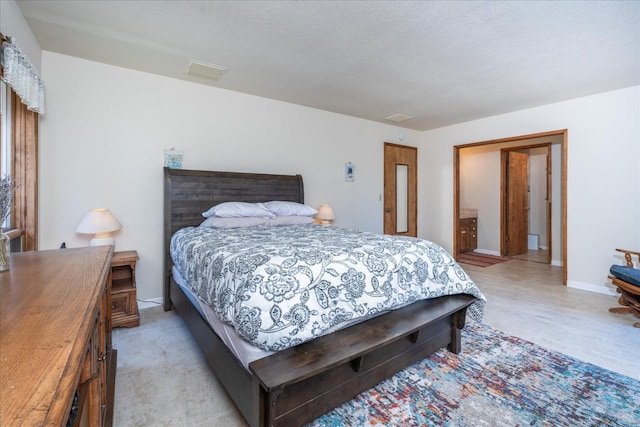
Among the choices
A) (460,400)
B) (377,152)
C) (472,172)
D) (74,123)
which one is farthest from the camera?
(472,172)

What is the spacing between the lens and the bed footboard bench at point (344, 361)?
1318 millimetres

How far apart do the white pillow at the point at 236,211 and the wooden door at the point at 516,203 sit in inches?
204

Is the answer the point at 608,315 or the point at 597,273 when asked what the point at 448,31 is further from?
the point at 597,273

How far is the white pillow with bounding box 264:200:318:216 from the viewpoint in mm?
3490

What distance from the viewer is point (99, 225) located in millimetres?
2641

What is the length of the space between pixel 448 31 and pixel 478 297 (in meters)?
2.03

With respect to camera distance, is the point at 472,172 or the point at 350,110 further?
the point at 472,172

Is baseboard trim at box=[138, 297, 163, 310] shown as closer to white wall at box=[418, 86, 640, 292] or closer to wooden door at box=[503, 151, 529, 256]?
white wall at box=[418, 86, 640, 292]

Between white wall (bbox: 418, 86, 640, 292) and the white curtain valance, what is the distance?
5.39 metres

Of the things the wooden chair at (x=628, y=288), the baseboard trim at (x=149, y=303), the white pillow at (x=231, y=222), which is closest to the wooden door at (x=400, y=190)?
the white pillow at (x=231, y=222)

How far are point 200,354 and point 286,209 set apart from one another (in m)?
1.76

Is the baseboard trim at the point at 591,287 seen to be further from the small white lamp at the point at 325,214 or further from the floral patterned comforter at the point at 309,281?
the small white lamp at the point at 325,214

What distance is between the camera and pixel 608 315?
2936 mm

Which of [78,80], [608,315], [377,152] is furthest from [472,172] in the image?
[78,80]
